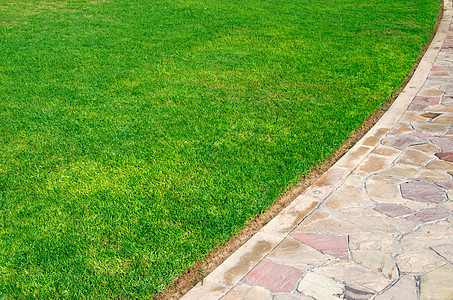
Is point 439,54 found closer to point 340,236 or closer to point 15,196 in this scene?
point 340,236

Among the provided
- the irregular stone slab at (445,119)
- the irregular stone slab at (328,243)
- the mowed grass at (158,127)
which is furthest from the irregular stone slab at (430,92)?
the irregular stone slab at (328,243)

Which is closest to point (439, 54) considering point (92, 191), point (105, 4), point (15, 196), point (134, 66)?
point (134, 66)

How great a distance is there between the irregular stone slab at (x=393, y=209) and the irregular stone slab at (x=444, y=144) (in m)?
1.45

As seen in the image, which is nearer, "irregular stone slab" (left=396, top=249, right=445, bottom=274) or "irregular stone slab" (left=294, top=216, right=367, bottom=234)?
"irregular stone slab" (left=396, top=249, right=445, bottom=274)

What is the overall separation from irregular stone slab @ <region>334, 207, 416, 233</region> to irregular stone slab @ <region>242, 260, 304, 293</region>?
34.7 inches

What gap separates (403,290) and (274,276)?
A: 903 mm

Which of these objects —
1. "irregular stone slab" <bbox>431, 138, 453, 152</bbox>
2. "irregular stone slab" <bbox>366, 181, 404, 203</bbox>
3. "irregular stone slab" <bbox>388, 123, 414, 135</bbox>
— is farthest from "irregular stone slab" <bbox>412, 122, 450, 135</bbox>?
"irregular stone slab" <bbox>366, 181, 404, 203</bbox>

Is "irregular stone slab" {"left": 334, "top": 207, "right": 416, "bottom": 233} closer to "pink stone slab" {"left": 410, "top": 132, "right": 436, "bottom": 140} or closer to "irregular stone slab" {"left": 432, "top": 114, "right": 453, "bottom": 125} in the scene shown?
"pink stone slab" {"left": 410, "top": 132, "right": 436, "bottom": 140}

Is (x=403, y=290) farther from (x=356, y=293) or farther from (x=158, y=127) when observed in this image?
(x=158, y=127)

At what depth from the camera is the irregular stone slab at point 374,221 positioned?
3678 millimetres

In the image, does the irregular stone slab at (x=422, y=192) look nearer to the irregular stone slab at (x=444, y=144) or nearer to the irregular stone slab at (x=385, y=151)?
the irregular stone slab at (x=385, y=151)

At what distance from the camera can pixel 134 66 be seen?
783 cm

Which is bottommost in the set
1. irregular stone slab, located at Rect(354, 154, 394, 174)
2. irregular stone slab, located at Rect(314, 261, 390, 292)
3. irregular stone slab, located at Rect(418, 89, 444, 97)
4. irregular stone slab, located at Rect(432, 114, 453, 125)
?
irregular stone slab, located at Rect(314, 261, 390, 292)

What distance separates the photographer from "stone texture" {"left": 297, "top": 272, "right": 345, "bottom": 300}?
2.98 m
